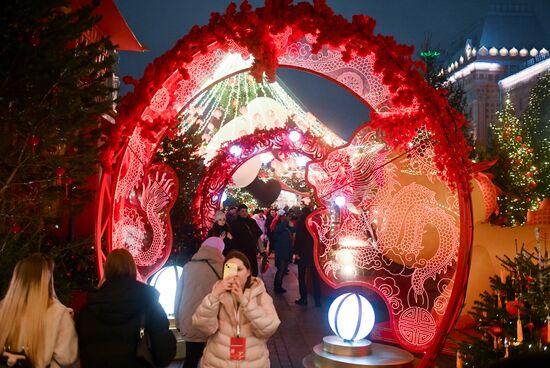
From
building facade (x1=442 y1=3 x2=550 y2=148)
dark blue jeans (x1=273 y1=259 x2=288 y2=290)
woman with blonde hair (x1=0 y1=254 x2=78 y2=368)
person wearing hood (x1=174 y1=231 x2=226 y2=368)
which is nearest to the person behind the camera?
woman with blonde hair (x1=0 y1=254 x2=78 y2=368)

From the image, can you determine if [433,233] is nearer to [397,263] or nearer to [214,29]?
[397,263]

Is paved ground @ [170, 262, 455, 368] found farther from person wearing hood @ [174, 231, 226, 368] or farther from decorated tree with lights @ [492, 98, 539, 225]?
decorated tree with lights @ [492, 98, 539, 225]

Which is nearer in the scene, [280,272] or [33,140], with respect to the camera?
[33,140]

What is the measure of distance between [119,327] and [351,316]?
442cm

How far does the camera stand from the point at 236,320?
486cm

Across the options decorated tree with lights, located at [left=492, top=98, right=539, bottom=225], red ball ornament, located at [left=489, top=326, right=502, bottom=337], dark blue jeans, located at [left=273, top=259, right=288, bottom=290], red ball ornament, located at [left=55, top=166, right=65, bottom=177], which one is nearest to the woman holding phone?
red ball ornament, located at [left=489, top=326, right=502, bottom=337]

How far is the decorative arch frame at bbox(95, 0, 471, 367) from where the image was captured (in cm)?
673

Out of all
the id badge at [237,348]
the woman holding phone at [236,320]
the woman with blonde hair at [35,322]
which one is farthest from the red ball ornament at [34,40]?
the id badge at [237,348]

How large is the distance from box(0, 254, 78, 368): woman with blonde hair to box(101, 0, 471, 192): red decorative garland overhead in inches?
124

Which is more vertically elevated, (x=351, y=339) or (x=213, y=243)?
(x=213, y=243)

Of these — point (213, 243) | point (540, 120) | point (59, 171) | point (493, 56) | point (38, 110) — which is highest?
point (493, 56)

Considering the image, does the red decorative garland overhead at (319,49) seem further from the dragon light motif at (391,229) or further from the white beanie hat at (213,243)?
the white beanie hat at (213,243)

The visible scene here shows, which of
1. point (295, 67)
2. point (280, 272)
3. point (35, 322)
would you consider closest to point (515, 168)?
point (280, 272)

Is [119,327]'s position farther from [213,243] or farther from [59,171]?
[59,171]
